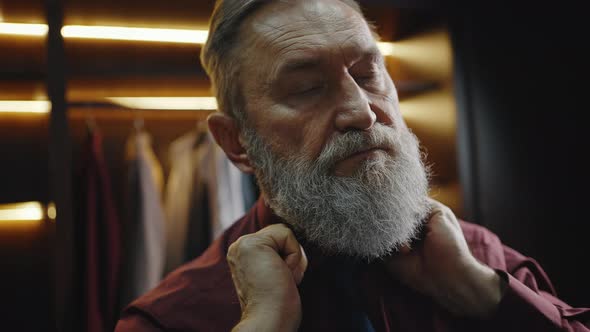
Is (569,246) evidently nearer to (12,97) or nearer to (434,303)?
(434,303)

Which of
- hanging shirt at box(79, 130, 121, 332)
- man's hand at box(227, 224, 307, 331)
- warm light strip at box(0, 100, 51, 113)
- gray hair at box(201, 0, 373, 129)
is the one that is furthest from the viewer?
warm light strip at box(0, 100, 51, 113)

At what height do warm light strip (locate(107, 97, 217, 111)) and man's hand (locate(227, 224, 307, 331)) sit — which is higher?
warm light strip (locate(107, 97, 217, 111))

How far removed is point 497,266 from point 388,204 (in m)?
0.34

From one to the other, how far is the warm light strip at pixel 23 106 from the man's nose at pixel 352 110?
4.44ft

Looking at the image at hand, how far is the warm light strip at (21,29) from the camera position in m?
1.81

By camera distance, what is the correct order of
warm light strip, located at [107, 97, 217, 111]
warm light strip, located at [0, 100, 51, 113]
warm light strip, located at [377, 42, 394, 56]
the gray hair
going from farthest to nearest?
warm light strip, located at [377, 42, 394, 56] < warm light strip, located at [107, 97, 217, 111] < warm light strip, located at [0, 100, 51, 113] < the gray hair

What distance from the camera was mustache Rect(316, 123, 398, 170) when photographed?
2.60 feet

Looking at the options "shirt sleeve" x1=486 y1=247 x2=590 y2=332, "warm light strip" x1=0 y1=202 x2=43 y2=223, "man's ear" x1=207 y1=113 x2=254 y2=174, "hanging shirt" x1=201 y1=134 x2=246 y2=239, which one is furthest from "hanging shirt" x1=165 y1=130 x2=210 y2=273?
"shirt sleeve" x1=486 y1=247 x2=590 y2=332

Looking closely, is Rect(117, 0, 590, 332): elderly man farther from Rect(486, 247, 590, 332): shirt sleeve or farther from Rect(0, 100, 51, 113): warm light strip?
Rect(0, 100, 51, 113): warm light strip

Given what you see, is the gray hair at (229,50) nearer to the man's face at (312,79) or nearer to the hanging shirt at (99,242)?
the man's face at (312,79)

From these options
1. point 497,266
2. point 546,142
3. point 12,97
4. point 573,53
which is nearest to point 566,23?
point 573,53

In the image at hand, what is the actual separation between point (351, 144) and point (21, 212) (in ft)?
4.86

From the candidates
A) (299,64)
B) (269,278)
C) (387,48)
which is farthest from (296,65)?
(387,48)

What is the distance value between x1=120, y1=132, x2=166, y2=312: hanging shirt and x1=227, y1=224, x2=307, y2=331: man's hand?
1.05m
